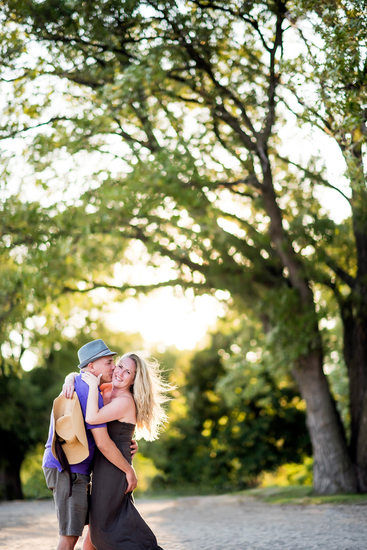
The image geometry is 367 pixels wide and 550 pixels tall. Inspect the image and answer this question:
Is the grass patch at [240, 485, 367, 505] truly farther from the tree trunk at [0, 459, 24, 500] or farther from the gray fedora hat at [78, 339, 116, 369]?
the tree trunk at [0, 459, 24, 500]

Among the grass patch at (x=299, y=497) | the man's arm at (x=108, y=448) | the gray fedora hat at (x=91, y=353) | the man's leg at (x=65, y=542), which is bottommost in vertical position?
the grass patch at (x=299, y=497)

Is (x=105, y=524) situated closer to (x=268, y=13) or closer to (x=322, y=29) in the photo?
(x=322, y=29)

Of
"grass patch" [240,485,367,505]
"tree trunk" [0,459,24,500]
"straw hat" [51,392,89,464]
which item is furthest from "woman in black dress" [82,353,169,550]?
"tree trunk" [0,459,24,500]

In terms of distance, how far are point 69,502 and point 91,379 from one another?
99cm

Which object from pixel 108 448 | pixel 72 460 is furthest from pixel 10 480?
pixel 108 448

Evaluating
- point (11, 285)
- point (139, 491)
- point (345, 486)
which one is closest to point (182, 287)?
point (11, 285)

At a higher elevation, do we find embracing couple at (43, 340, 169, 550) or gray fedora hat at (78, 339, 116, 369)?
gray fedora hat at (78, 339, 116, 369)

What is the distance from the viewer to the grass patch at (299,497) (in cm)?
1400

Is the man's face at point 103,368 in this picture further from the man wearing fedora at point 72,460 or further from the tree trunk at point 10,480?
the tree trunk at point 10,480

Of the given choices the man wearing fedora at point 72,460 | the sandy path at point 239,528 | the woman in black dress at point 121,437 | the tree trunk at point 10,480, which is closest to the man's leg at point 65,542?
the man wearing fedora at point 72,460

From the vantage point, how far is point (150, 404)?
18.9ft

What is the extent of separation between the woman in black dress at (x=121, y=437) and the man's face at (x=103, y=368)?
11 cm

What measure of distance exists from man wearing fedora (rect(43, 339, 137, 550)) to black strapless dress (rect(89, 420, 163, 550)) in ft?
0.25

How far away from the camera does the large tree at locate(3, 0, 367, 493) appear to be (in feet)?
40.4
